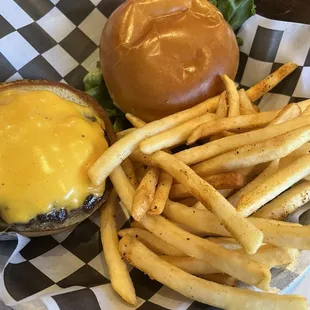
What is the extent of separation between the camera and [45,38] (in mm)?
2174

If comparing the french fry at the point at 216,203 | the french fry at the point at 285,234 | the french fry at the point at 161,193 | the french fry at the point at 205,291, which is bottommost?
the french fry at the point at 205,291

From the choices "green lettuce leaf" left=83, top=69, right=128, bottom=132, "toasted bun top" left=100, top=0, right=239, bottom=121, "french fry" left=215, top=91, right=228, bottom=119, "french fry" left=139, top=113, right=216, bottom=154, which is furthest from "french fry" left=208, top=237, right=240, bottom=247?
"green lettuce leaf" left=83, top=69, right=128, bottom=132

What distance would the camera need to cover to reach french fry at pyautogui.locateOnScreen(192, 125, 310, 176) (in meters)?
1.30

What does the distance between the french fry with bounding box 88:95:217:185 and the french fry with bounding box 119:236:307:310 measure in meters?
0.25

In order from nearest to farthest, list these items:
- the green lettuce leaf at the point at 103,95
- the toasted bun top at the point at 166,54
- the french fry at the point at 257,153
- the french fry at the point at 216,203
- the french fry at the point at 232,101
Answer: the french fry at the point at 216,203 → the french fry at the point at 257,153 → the french fry at the point at 232,101 → the toasted bun top at the point at 166,54 → the green lettuce leaf at the point at 103,95

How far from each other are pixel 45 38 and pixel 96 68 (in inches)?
10.7

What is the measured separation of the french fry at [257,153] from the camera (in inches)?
51.1

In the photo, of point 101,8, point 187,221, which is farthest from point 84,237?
point 101,8

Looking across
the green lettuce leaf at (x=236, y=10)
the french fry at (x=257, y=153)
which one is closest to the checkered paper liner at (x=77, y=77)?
the green lettuce leaf at (x=236, y=10)

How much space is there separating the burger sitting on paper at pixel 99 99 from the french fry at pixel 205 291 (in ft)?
1.05

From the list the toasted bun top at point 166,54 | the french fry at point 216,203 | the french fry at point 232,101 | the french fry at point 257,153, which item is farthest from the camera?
the toasted bun top at point 166,54

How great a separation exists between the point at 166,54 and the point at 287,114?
574 mm

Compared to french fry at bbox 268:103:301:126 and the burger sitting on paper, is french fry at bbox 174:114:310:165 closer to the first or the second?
french fry at bbox 268:103:301:126

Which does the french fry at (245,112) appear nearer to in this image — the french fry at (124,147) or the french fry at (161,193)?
the french fry at (124,147)
